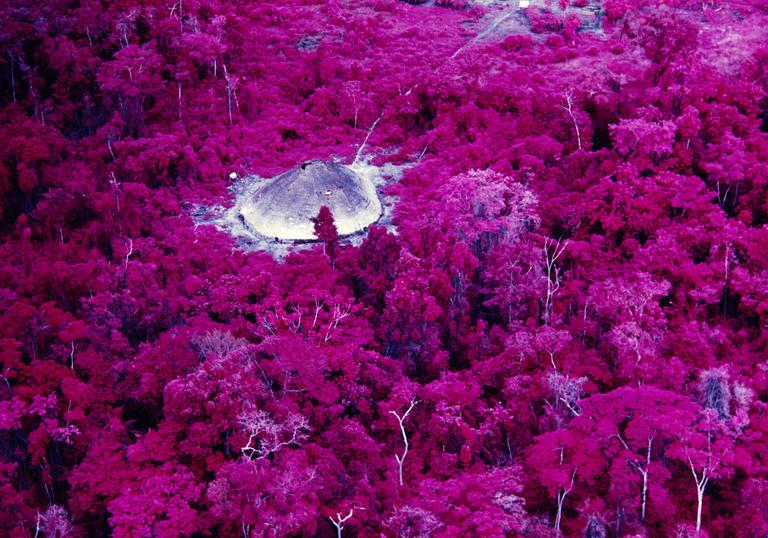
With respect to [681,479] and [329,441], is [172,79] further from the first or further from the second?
[681,479]

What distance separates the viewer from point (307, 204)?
34.3 m

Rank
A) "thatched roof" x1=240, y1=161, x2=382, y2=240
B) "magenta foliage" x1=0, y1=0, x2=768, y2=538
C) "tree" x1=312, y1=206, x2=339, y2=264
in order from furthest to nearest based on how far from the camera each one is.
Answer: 1. "thatched roof" x1=240, y1=161, x2=382, y2=240
2. "tree" x1=312, y1=206, x2=339, y2=264
3. "magenta foliage" x1=0, y1=0, x2=768, y2=538

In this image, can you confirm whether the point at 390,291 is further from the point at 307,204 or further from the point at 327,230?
the point at 307,204

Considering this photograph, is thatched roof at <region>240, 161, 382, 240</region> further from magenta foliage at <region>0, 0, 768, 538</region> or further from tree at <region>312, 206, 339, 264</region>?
tree at <region>312, 206, 339, 264</region>

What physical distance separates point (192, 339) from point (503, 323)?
11.0 metres

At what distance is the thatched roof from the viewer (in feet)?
112

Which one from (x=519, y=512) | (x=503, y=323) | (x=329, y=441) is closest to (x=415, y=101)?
(x=503, y=323)

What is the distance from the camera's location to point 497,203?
31156 millimetres

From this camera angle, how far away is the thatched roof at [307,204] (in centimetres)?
3416

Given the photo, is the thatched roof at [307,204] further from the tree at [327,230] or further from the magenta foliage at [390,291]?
the tree at [327,230]

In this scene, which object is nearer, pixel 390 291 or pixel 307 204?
pixel 390 291

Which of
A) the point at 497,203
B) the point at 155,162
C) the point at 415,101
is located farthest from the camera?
the point at 415,101

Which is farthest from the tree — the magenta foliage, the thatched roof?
the thatched roof

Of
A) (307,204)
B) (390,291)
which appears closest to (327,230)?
(307,204)
